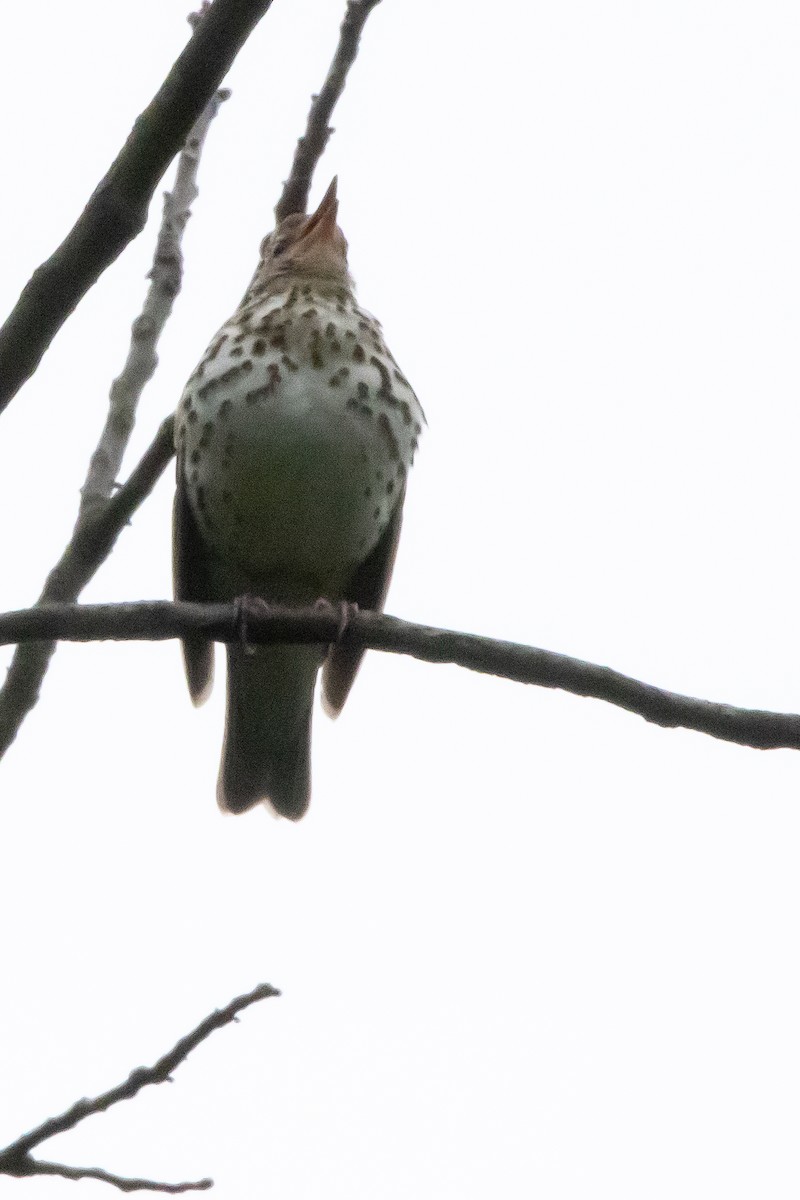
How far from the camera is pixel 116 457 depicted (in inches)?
211

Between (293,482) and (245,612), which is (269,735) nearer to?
(293,482)

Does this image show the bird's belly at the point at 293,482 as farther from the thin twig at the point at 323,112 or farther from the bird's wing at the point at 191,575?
the thin twig at the point at 323,112

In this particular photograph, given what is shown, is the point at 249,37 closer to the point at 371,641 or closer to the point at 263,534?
the point at 371,641

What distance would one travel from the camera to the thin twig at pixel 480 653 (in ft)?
13.2

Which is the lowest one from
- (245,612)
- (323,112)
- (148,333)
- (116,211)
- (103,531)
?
(116,211)

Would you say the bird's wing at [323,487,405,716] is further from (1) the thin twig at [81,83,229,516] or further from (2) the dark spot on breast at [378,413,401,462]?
(1) the thin twig at [81,83,229,516]

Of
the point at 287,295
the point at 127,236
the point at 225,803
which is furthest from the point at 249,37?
the point at 225,803

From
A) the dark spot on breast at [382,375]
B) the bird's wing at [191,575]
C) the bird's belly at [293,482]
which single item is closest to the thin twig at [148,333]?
the bird's belly at [293,482]

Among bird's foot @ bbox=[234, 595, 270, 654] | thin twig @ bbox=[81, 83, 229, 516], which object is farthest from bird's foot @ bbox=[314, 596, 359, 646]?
thin twig @ bbox=[81, 83, 229, 516]

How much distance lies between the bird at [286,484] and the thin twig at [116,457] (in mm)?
912

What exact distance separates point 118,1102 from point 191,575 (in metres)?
4.13

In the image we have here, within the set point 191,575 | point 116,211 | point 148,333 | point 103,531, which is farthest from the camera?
point 191,575

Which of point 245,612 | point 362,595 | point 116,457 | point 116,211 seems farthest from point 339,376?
point 116,211

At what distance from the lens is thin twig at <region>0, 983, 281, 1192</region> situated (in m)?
3.26
